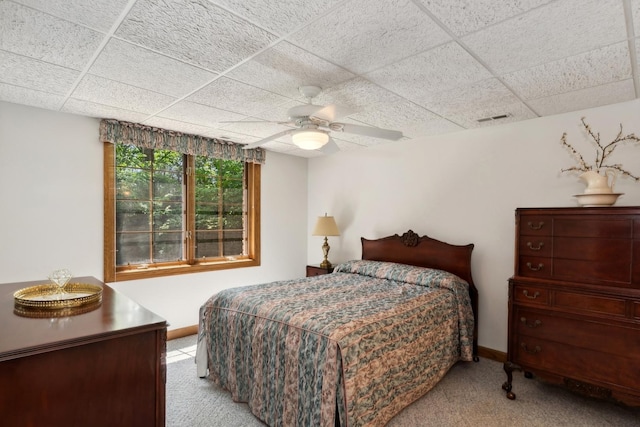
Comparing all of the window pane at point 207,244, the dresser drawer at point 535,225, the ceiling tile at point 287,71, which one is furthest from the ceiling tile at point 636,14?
the window pane at point 207,244

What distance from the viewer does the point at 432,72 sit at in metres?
2.19

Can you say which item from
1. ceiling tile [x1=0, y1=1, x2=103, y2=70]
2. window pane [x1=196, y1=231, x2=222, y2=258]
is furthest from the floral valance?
ceiling tile [x1=0, y1=1, x2=103, y2=70]

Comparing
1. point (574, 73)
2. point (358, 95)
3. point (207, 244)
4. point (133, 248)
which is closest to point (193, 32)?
point (358, 95)

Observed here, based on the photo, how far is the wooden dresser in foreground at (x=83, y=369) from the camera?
113cm

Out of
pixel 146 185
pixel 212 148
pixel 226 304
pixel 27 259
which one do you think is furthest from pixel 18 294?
pixel 212 148

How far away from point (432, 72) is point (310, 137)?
92 centimetres

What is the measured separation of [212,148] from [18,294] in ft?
8.85

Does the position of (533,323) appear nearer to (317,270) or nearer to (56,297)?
(317,270)

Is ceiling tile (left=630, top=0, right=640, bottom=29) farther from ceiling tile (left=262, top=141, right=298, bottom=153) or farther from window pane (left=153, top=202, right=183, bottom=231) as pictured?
window pane (left=153, top=202, right=183, bottom=231)

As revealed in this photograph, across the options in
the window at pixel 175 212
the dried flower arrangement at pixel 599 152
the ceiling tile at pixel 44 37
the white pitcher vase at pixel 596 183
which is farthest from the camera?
the window at pixel 175 212

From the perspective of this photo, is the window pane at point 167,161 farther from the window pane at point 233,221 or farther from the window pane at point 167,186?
the window pane at point 233,221

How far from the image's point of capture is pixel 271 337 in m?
2.22

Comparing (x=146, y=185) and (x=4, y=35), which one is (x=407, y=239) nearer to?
(x=146, y=185)

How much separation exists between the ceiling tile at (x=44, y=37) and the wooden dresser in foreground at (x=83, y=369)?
4.64 ft
